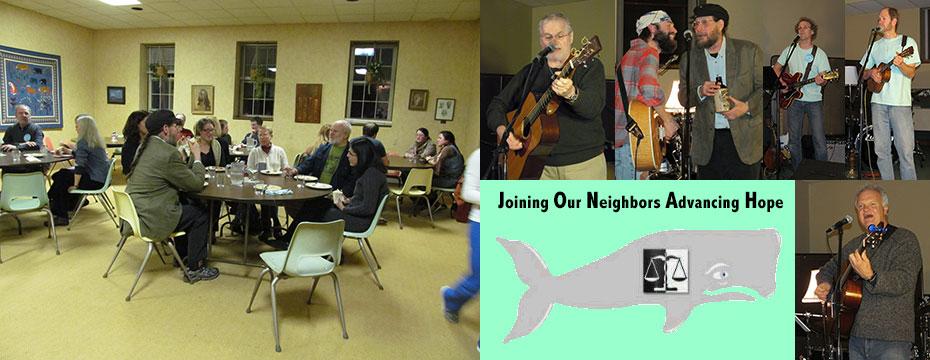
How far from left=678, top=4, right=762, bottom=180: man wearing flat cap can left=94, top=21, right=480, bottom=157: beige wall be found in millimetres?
855

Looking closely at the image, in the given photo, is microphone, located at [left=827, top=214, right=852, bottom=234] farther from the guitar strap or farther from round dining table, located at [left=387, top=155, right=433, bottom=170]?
round dining table, located at [left=387, top=155, right=433, bottom=170]

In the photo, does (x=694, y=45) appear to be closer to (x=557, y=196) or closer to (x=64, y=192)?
(x=557, y=196)

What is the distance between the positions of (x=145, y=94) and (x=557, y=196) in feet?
7.17

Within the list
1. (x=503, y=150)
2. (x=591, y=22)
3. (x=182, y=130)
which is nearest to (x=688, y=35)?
(x=591, y=22)

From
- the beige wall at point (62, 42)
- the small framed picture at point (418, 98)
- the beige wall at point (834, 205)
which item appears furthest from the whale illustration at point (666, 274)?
the beige wall at point (62, 42)

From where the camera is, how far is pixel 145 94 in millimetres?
2514

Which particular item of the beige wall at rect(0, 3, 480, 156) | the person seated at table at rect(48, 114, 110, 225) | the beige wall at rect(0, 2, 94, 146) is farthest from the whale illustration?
the person seated at table at rect(48, 114, 110, 225)

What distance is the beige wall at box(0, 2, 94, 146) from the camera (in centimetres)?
253

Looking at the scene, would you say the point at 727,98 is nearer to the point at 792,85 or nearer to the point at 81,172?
the point at 792,85

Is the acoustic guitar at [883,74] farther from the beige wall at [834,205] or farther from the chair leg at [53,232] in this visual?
the chair leg at [53,232]

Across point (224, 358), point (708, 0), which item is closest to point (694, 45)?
point (708, 0)

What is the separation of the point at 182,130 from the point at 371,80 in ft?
3.85

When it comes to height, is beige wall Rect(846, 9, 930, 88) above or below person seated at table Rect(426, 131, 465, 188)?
above

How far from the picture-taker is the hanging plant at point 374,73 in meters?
2.24
